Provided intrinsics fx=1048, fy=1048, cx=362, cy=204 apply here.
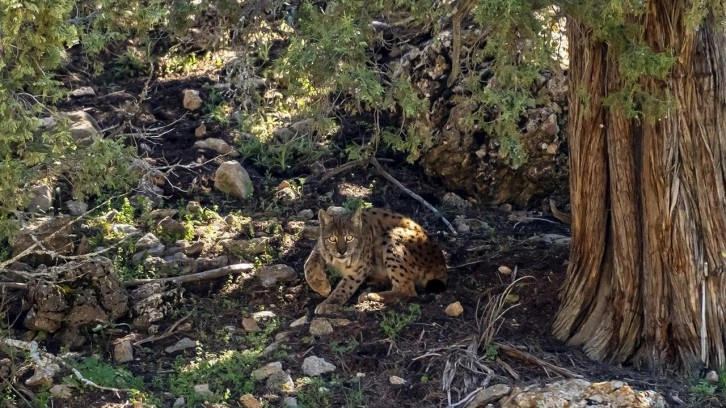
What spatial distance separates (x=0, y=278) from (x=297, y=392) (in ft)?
8.21

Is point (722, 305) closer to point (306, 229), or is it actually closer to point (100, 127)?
point (306, 229)

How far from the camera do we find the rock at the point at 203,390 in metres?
6.91

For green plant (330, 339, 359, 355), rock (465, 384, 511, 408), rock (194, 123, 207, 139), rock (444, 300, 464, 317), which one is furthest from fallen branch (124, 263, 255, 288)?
rock (465, 384, 511, 408)

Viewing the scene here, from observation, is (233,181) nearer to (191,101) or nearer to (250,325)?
(191,101)

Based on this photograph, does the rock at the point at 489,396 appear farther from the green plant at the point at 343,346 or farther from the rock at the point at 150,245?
the rock at the point at 150,245

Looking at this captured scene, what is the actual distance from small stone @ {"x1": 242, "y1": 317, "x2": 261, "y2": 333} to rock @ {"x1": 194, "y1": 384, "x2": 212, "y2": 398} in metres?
0.93

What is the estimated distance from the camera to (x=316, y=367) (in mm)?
7258

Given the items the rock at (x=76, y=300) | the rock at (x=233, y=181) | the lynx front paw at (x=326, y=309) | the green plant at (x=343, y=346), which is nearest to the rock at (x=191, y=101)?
the rock at (x=233, y=181)

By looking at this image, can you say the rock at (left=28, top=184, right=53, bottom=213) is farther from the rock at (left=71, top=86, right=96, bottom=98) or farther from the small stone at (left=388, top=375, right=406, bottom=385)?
the small stone at (left=388, top=375, right=406, bottom=385)

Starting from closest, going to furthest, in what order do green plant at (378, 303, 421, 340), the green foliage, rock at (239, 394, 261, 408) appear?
rock at (239, 394, 261, 408) → the green foliage → green plant at (378, 303, 421, 340)

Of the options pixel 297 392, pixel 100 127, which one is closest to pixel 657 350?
pixel 297 392

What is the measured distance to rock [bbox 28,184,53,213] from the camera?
9195 millimetres

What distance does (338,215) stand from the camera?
9.12 meters

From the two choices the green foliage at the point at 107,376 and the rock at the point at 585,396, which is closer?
the rock at the point at 585,396
